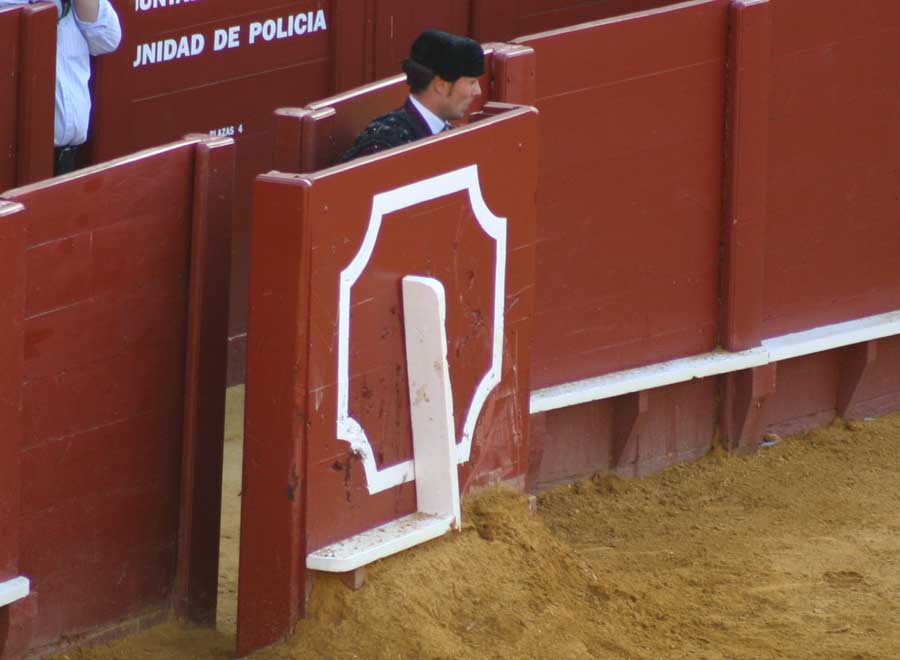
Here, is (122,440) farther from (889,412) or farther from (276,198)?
(889,412)

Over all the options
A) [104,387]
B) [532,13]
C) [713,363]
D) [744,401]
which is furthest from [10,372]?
[532,13]

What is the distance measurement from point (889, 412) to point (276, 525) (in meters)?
3.42

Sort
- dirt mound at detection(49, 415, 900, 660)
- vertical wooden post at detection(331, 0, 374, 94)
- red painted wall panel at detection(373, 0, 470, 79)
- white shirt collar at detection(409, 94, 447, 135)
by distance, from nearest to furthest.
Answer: dirt mound at detection(49, 415, 900, 660) < white shirt collar at detection(409, 94, 447, 135) < vertical wooden post at detection(331, 0, 374, 94) < red painted wall panel at detection(373, 0, 470, 79)

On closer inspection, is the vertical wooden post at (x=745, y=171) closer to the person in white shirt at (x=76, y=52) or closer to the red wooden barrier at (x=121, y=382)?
the person in white shirt at (x=76, y=52)

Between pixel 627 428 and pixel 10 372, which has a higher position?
pixel 10 372

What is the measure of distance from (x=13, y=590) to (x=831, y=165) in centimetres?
358

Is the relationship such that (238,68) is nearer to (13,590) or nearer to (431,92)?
(431,92)

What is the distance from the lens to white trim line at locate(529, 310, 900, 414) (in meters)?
6.77

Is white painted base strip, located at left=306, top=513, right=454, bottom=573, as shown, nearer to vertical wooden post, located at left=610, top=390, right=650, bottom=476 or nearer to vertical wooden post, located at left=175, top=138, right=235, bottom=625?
vertical wooden post, located at left=175, top=138, right=235, bottom=625

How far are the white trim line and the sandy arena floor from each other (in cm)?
36

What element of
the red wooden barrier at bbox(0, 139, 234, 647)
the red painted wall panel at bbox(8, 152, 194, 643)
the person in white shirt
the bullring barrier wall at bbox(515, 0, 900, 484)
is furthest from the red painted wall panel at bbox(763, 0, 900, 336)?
the red painted wall panel at bbox(8, 152, 194, 643)

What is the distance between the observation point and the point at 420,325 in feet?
17.9

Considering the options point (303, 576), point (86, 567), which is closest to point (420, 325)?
point (303, 576)

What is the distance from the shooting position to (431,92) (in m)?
5.71
